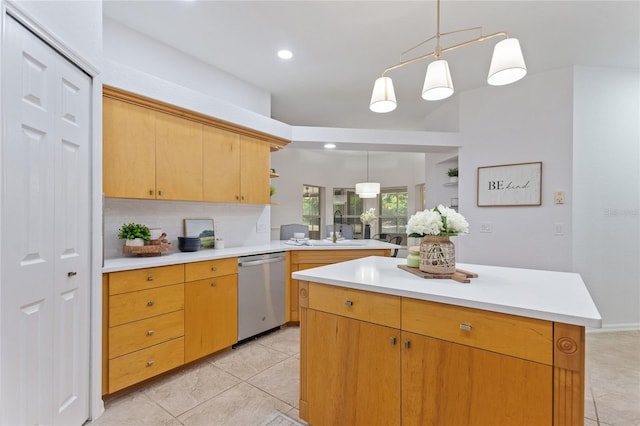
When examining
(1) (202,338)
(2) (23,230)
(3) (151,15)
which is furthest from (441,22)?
(1) (202,338)

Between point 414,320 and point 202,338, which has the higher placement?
point 414,320

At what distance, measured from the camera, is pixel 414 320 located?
1401mm

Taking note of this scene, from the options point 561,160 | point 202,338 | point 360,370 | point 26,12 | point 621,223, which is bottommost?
point 202,338

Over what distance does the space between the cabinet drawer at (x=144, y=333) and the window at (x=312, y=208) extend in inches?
177

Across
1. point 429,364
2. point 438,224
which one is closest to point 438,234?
point 438,224

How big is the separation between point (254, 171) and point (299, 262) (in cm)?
115

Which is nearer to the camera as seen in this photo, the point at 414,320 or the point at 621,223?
the point at 414,320

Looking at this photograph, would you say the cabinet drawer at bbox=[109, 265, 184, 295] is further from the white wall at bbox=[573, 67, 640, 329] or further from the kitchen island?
the white wall at bbox=[573, 67, 640, 329]

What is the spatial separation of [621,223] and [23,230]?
16.6ft

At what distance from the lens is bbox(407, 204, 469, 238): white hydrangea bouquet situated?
1627mm

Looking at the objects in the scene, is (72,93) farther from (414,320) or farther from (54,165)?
(414,320)

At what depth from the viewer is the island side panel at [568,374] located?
105 cm

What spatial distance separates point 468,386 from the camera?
4.14ft

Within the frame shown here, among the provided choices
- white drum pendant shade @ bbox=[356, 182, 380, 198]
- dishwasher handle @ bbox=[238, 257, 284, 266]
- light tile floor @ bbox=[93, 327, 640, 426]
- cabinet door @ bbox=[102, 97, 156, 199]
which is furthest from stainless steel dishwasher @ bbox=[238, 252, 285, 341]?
white drum pendant shade @ bbox=[356, 182, 380, 198]
